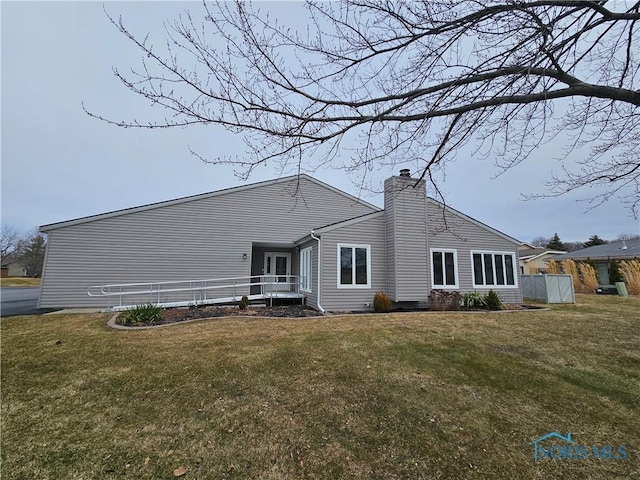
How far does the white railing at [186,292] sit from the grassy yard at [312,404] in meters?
5.66

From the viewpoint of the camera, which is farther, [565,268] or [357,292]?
[565,268]

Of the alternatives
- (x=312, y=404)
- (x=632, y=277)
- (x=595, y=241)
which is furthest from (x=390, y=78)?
(x=595, y=241)

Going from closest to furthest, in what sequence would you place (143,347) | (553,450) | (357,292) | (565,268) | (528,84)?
(553,450), (528,84), (143,347), (357,292), (565,268)

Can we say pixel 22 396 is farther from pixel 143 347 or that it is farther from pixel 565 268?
pixel 565 268

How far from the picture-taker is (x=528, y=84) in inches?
157

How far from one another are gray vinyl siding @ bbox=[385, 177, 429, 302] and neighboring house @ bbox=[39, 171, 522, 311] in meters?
0.04

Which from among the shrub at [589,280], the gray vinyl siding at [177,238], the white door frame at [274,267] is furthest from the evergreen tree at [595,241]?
the white door frame at [274,267]

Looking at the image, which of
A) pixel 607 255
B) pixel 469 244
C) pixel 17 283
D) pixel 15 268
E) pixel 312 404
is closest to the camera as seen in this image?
pixel 312 404

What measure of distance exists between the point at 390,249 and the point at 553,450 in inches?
363

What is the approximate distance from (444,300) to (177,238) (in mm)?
12271

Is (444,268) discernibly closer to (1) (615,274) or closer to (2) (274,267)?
(2) (274,267)

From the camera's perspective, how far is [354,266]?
38.6 feet

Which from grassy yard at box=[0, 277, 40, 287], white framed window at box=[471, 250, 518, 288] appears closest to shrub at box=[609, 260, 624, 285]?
white framed window at box=[471, 250, 518, 288]

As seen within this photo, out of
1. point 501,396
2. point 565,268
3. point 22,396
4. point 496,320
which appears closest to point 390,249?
point 496,320
